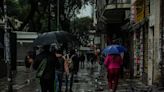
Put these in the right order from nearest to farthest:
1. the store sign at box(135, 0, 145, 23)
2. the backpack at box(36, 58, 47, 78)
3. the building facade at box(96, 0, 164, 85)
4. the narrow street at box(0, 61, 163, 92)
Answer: the backpack at box(36, 58, 47, 78) → the narrow street at box(0, 61, 163, 92) → the building facade at box(96, 0, 164, 85) → the store sign at box(135, 0, 145, 23)

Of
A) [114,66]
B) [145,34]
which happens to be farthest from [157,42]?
[145,34]

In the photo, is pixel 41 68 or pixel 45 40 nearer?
pixel 41 68

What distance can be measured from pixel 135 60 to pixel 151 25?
6.90 m

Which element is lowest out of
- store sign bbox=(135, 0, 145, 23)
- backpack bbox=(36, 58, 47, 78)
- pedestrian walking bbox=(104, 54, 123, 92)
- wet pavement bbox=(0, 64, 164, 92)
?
wet pavement bbox=(0, 64, 164, 92)

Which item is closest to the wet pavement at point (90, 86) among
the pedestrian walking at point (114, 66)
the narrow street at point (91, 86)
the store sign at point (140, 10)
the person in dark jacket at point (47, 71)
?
the narrow street at point (91, 86)

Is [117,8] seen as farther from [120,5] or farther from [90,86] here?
[90,86]

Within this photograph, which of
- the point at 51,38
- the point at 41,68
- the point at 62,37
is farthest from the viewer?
the point at 62,37

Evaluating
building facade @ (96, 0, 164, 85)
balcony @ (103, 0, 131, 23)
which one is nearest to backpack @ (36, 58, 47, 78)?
building facade @ (96, 0, 164, 85)

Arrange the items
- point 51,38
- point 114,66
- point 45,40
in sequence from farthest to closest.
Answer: point 114,66, point 51,38, point 45,40

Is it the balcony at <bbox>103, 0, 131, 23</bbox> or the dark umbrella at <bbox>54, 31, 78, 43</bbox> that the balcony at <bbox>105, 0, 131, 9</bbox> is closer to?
the balcony at <bbox>103, 0, 131, 23</bbox>

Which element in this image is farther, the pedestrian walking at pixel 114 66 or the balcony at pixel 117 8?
the balcony at pixel 117 8

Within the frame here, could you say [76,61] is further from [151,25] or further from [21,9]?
[21,9]

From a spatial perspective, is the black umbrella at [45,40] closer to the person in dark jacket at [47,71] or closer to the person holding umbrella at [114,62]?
the person in dark jacket at [47,71]

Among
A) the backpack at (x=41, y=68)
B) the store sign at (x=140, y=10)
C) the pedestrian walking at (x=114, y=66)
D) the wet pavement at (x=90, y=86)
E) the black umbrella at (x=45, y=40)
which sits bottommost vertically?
the wet pavement at (x=90, y=86)
